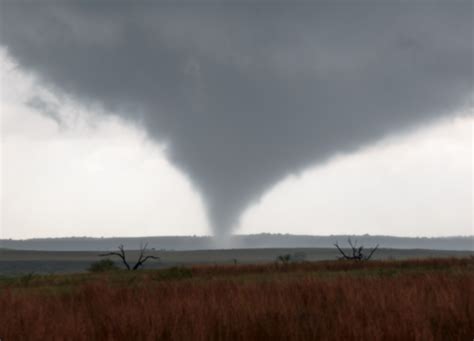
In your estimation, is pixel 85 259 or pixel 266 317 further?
pixel 85 259

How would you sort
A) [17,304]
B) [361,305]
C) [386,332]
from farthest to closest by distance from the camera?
[17,304], [361,305], [386,332]

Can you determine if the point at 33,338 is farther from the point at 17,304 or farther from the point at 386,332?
the point at 386,332

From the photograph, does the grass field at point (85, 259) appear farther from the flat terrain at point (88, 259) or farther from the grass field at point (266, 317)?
the grass field at point (266, 317)

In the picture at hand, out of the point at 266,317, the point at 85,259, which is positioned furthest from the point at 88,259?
the point at 266,317

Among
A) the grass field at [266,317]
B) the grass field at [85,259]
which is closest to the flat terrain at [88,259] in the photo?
the grass field at [85,259]

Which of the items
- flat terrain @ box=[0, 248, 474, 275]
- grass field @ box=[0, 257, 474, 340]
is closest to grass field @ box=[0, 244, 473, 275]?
flat terrain @ box=[0, 248, 474, 275]

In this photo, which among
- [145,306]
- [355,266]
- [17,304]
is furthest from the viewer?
[355,266]

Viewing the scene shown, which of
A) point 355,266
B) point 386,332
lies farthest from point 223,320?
point 355,266

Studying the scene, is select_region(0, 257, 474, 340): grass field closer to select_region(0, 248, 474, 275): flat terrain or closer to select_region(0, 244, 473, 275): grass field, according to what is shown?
select_region(0, 248, 474, 275): flat terrain

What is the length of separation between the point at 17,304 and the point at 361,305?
694 cm

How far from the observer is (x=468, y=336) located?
22.4 feet

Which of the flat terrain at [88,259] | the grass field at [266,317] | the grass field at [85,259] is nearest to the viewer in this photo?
the grass field at [266,317]

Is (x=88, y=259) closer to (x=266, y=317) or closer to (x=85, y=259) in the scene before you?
(x=85, y=259)

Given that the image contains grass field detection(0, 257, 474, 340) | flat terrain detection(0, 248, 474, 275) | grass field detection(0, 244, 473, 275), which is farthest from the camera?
flat terrain detection(0, 248, 474, 275)
